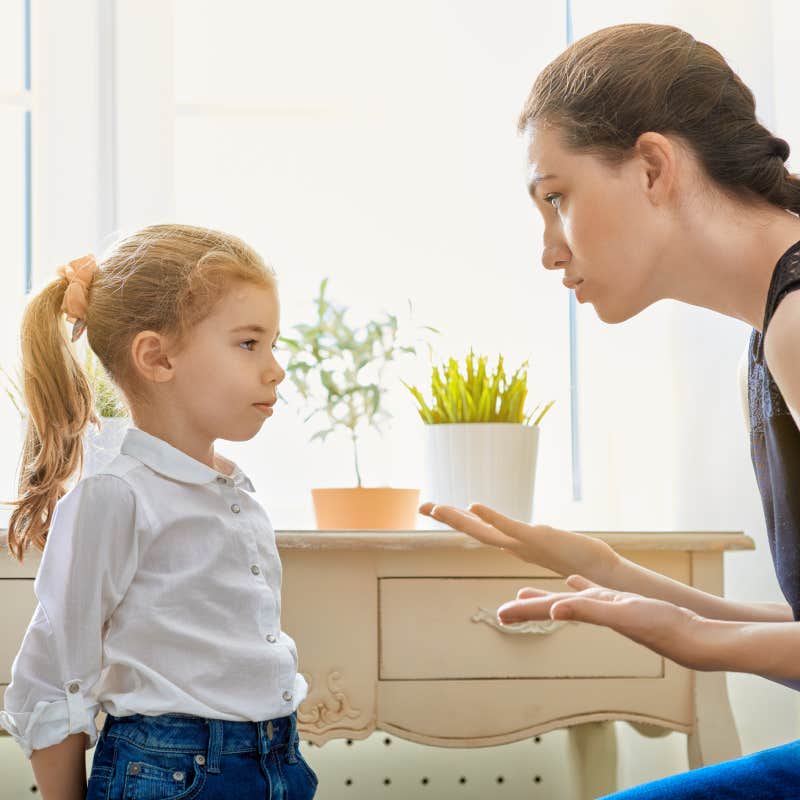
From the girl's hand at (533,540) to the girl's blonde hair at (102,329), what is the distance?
37 cm

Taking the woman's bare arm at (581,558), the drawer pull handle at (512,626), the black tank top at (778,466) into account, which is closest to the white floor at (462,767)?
the drawer pull handle at (512,626)

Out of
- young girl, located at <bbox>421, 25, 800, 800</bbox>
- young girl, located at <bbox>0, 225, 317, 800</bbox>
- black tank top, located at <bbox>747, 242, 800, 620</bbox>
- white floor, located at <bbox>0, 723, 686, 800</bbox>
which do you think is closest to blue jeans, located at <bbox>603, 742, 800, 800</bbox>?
young girl, located at <bbox>421, 25, 800, 800</bbox>

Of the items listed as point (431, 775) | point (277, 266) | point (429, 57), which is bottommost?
point (431, 775)

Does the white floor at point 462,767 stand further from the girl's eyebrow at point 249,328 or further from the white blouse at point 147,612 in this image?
the girl's eyebrow at point 249,328

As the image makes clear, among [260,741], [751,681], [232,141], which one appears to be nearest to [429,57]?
[232,141]

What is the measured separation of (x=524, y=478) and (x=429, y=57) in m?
0.90

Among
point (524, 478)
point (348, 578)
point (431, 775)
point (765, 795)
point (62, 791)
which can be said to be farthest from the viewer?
point (431, 775)

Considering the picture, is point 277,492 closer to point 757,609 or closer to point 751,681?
point 751,681

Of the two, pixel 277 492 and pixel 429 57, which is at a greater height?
pixel 429 57

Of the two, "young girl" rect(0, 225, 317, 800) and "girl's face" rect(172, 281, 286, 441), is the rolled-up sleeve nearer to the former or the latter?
"young girl" rect(0, 225, 317, 800)

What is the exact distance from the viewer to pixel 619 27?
1.07 metres

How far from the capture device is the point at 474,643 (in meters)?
1.41

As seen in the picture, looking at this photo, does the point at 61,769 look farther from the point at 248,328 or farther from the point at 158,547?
the point at 248,328

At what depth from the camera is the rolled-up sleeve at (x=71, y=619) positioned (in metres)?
1.00
